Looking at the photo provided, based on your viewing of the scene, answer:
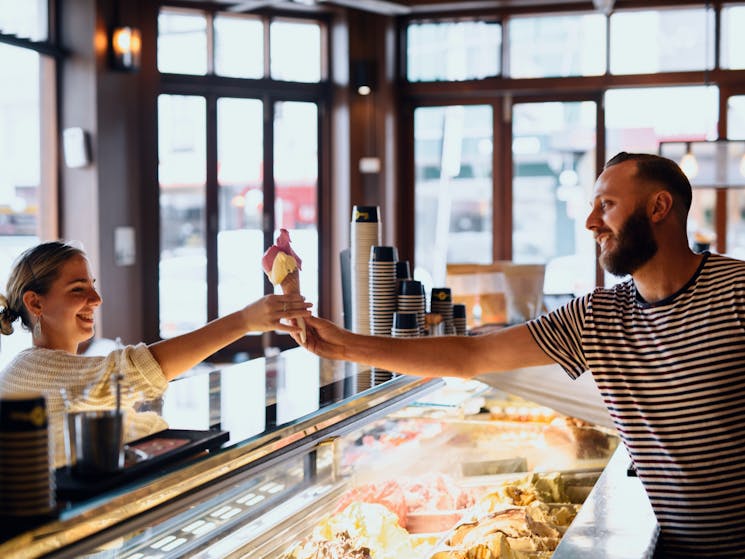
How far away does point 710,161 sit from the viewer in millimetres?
7258

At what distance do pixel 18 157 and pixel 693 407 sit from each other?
21.0 ft

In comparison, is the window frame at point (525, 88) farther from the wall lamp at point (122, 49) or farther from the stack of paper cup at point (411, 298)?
the stack of paper cup at point (411, 298)

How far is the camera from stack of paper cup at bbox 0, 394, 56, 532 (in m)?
1.14

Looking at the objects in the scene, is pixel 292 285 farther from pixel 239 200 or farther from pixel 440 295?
pixel 239 200

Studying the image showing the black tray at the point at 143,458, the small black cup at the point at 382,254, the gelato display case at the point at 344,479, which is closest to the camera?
the black tray at the point at 143,458

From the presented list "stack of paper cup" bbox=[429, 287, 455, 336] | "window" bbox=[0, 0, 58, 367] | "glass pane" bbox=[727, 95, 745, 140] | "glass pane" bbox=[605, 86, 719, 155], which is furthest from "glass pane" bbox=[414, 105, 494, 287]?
"stack of paper cup" bbox=[429, 287, 455, 336]

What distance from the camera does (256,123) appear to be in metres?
9.22

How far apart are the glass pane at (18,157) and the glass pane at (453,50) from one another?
13.3ft

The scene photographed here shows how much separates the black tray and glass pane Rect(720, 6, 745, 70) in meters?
8.57

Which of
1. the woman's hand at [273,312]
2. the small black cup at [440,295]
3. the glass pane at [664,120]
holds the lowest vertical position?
the small black cup at [440,295]

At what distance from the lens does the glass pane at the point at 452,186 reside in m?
9.72

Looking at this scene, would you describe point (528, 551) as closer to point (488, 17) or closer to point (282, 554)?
point (282, 554)

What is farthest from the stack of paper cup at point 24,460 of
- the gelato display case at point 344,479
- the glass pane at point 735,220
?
the glass pane at point 735,220

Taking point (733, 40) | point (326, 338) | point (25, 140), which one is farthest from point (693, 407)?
point (733, 40)
